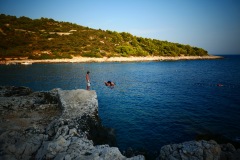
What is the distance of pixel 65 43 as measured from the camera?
99.7m

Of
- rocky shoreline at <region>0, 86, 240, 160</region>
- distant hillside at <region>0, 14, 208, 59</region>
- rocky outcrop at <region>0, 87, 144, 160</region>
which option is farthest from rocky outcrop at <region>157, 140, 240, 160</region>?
distant hillside at <region>0, 14, 208, 59</region>

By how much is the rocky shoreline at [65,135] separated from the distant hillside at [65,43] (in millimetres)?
69041

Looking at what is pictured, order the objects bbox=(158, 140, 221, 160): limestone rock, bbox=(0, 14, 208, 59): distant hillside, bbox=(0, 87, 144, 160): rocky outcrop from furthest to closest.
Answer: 1. bbox=(0, 14, 208, 59): distant hillside
2. bbox=(158, 140, 221, 160): limestone rock
3. bbox=(0, 87, 144, 160): rocky outcrop

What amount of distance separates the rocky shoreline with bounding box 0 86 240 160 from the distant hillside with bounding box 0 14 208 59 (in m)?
69.0

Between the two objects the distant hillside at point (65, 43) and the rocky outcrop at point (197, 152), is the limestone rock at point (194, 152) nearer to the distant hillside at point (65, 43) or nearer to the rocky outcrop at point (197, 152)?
the rocky outcrop at point (197, 152)

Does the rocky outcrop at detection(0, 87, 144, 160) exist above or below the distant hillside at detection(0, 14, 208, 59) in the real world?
below

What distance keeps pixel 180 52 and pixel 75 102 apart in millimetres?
116984

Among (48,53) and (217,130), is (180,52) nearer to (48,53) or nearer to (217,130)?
(48,53)

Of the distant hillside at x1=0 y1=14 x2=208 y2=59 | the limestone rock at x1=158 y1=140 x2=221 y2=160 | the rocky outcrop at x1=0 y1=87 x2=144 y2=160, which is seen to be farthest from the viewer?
the distant hillside at x1=0 y1=14 x2=208 y2=59

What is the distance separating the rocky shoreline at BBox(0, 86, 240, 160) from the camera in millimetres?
8836

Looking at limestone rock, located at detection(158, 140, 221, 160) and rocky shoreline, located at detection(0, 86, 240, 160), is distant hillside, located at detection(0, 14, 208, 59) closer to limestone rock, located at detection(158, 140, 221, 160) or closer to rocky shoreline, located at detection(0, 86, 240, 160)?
rocky shoreline, located at detection(0, 86, 240, 160)

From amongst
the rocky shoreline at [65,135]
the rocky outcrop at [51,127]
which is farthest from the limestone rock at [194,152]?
the rocky outcrop at [51,127]

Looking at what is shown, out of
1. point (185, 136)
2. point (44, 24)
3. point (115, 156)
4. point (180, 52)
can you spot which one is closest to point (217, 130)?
point (185, 136)

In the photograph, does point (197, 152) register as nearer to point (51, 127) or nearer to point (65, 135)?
point (65, 135)
